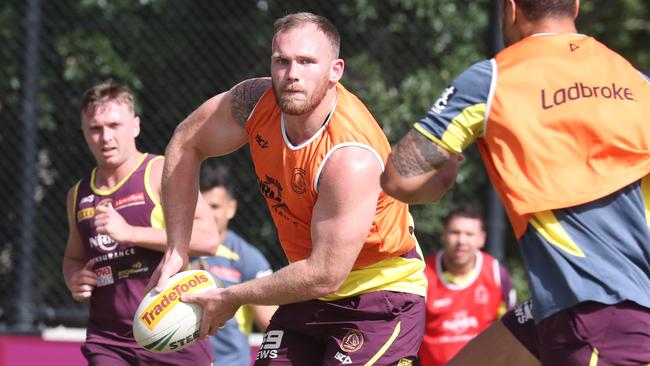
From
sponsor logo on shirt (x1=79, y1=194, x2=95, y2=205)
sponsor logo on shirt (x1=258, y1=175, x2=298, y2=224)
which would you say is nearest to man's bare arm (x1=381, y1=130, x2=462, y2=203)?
sponsor logo on shirt (x1=258, y1=175, x2=298, y2=224)

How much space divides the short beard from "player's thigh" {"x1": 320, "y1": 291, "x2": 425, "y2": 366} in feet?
2.57

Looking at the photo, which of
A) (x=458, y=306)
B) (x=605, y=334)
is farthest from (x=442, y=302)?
(x=605, y=334)

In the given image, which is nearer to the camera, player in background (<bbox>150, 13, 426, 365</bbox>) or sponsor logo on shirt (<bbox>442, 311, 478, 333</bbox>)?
player in background (<bbox>150, 13, 426, 365</bbox>)

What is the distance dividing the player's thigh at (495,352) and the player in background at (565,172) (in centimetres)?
147

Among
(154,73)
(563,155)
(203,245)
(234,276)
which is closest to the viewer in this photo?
(563,155)

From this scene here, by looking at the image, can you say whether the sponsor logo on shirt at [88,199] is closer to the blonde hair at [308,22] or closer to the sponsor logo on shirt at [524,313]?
the blonde hair at [308,22]

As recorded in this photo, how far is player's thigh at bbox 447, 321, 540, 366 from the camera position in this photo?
195 inches

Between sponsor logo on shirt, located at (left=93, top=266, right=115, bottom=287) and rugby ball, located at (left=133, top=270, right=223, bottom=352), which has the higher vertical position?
sponsor logo on shirt, located at (left=93, top=266, right=115, bottom=287)

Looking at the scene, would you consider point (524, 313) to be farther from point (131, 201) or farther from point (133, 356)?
point (131, 201)

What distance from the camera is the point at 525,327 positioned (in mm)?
4969

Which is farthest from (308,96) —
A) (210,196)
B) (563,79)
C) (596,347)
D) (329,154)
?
(210,196)

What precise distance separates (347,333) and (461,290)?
3.30 metres

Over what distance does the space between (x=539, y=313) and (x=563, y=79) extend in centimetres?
74

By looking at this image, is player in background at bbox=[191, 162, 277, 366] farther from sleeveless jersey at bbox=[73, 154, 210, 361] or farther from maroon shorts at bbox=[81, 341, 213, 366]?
maroon shorts at bbox=[81, 341, 213, 366]
